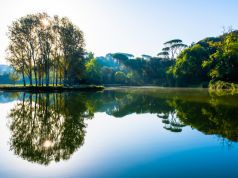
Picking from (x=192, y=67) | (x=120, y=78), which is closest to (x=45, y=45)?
(x=192, y=67)

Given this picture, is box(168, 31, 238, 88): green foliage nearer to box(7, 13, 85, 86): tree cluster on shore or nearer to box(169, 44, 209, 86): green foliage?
box(169, 44, 209, 86): green foliage

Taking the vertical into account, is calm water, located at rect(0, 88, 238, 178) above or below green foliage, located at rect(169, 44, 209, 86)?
below

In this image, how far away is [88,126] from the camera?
41.7 feet

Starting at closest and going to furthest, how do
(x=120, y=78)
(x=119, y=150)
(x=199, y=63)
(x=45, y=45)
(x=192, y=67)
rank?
(x=119, y=150) → (x=45, y=45) → (x=192, y=67) → (x=199, y=63) → (x=120, y=78)

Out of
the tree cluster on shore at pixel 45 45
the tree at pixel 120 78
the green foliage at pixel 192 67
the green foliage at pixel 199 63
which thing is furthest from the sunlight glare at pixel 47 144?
the tree at pixel 120 78

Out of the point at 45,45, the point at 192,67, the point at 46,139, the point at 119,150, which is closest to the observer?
the point at 119,150

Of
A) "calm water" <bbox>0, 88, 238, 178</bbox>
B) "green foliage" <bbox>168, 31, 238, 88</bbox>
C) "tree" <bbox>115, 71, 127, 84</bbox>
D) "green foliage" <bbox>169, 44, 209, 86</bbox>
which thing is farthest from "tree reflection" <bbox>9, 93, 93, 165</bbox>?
"tree" <bbox>115, 71, 127, 84</bbox>


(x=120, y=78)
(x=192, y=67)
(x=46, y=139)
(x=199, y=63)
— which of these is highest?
(x=199, y=63)

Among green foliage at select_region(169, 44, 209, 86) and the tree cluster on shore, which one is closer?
the tree cluster on shore

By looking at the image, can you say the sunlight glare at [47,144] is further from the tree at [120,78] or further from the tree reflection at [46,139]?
the tree at [120,78]

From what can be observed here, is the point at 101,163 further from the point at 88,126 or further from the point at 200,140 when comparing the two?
the point at 88,126

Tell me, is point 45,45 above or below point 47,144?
above

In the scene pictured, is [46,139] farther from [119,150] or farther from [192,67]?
[192,67]

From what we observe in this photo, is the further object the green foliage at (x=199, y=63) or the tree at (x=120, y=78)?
the tree at (x=120, y=78)
